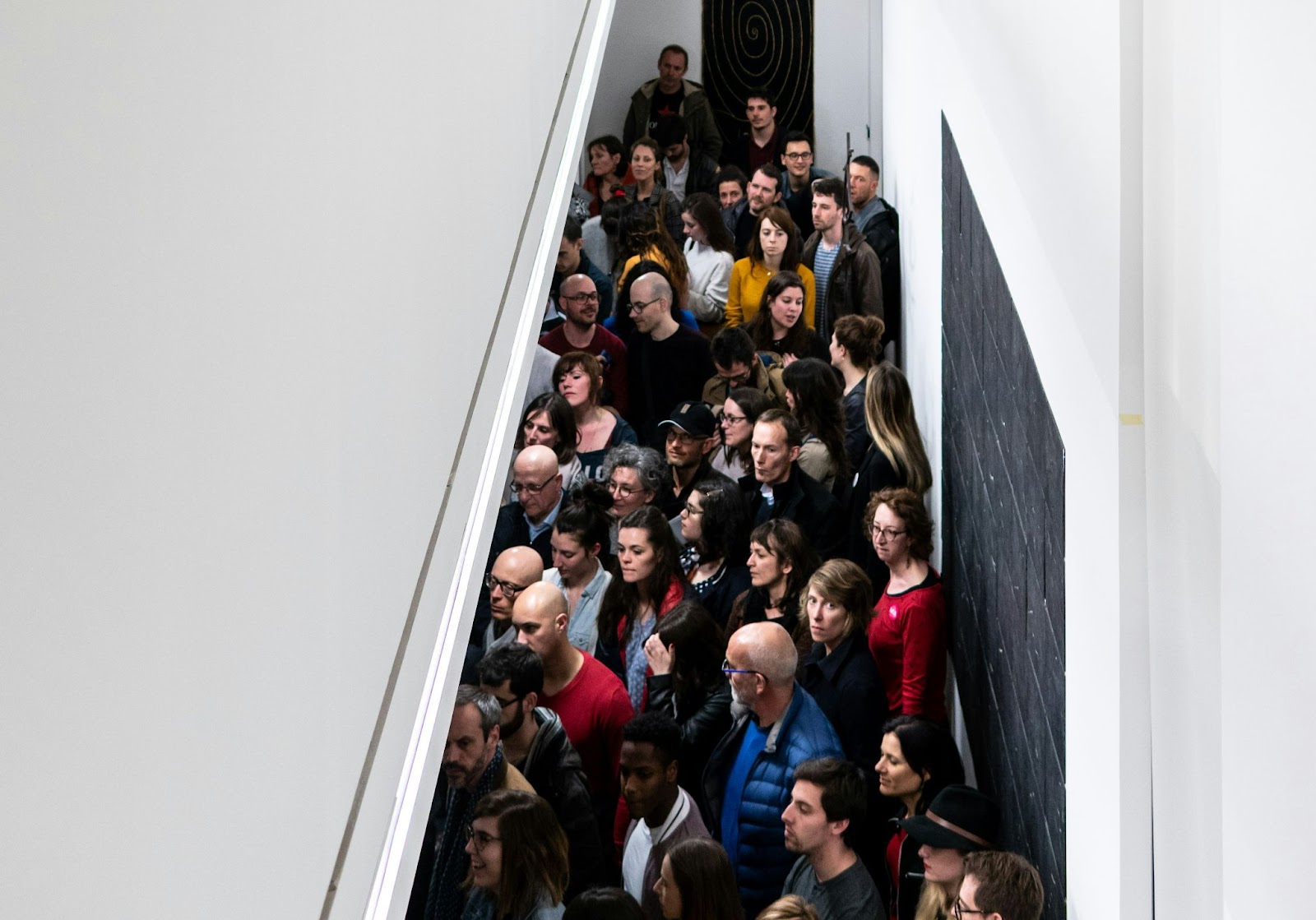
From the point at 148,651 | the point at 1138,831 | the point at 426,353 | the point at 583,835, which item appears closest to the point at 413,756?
the point at 426,353

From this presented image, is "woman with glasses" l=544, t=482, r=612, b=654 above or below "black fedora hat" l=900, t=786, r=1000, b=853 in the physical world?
above

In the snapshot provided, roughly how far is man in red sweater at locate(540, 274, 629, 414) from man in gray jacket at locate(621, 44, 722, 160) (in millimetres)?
4580

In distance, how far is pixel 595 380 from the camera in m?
6.34

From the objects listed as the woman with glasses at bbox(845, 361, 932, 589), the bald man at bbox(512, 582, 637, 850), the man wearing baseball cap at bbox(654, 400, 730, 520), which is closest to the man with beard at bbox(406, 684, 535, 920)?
the bald man at bbox(512, 582, 637, 850)

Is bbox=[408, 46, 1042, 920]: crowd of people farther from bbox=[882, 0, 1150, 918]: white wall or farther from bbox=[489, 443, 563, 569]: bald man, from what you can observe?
bbox=[882, 0, 1150, 918]: white wall

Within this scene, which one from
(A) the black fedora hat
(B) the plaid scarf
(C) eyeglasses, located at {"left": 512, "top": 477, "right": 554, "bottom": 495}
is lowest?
(B) the plaid scarf

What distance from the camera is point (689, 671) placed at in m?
4.49

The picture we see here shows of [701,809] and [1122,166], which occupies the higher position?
[1122,166]

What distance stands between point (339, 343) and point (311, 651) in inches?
11.0

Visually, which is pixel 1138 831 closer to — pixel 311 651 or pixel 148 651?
pixel 311 651

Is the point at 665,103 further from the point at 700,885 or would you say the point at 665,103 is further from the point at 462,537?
the point at 462,537

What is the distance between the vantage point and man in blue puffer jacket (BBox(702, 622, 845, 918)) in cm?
401

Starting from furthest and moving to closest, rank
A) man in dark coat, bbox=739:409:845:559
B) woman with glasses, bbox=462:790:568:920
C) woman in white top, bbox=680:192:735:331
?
1. woman in white top, bbox=680:192:735:331
2. man in dark coat, bbox=739:409:845:559
3. woman with glasses, bbox=462:790:568:920

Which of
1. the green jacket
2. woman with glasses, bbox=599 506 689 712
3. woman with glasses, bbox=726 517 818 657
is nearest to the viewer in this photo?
woman with glasses, bbox=726 517 818 657
